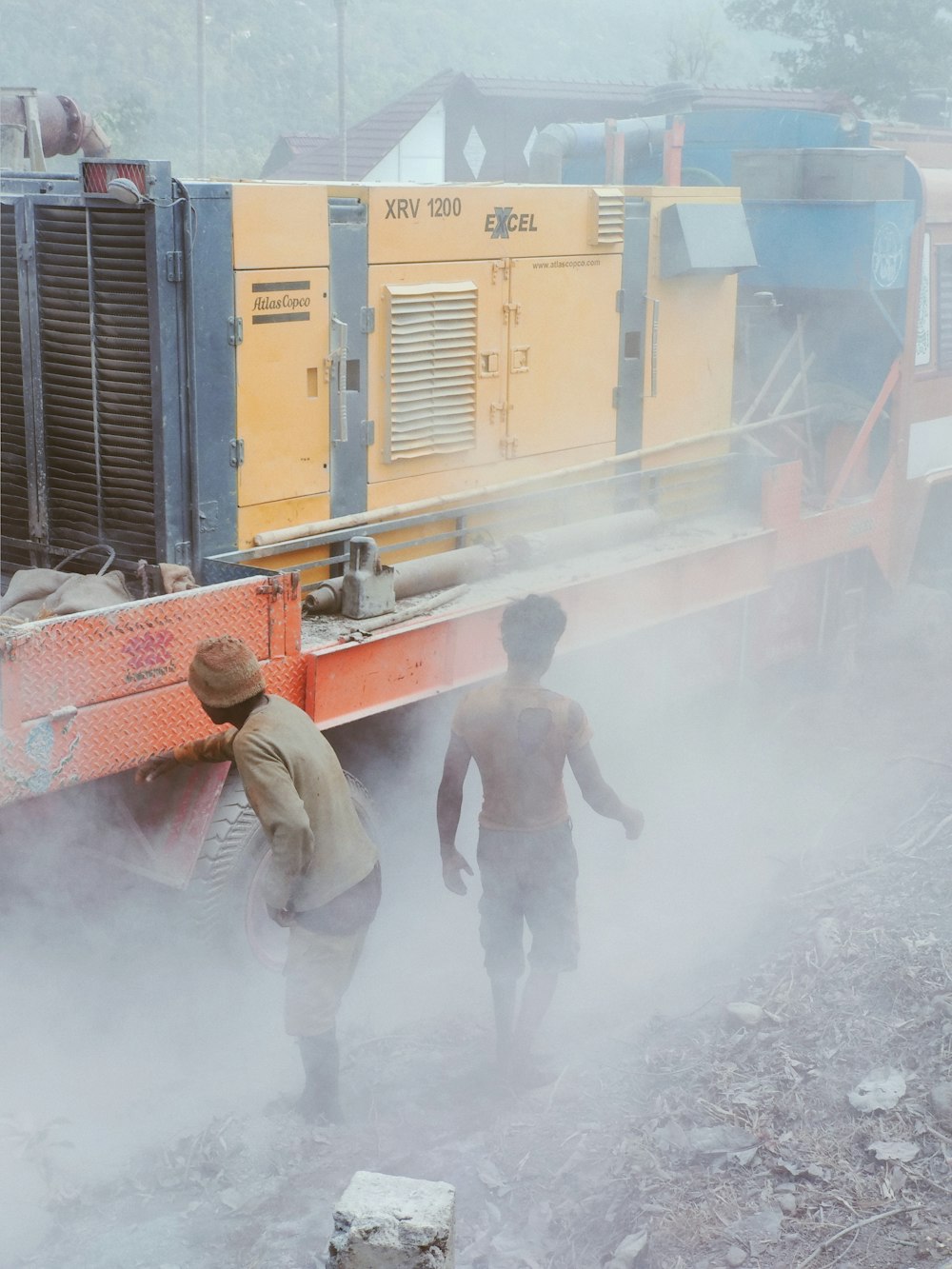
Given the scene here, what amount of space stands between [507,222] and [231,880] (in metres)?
3.11

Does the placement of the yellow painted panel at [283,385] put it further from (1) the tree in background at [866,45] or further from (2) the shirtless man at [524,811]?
(1) the tree in background at [866,45]

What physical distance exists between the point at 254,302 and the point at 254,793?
2.13 metres

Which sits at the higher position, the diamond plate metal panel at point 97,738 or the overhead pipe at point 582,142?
the overhead pipe at point 582,142

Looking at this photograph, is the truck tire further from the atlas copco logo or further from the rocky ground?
the atlas copco logo

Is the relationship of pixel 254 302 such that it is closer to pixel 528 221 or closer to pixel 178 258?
pixel 178 258

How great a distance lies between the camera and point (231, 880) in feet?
15.1

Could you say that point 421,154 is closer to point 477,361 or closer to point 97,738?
point 477,361

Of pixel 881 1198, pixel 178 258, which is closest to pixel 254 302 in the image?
pixel 178 258

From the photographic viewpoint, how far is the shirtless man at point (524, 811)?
14.0ft

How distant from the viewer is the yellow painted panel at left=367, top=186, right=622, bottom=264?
18.2ft

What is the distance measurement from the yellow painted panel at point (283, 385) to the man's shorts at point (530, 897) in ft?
5.62

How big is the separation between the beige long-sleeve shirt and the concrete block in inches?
39.2

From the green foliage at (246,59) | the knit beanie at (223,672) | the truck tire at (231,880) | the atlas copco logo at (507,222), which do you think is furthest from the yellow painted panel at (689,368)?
the green foliage at (246,59)

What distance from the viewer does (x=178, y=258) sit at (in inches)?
190
